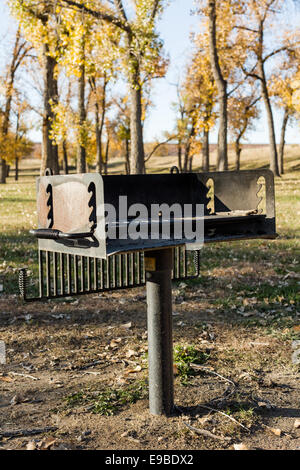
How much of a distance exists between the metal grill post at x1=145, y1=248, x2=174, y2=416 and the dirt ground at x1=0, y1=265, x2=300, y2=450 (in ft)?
0.45

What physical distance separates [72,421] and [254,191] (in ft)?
6.45

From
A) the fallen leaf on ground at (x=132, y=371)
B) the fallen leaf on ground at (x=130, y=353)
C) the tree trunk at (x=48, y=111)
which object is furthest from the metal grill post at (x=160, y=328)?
the tree trunk at (x=48, y=111)

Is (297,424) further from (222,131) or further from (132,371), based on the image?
(222,131)

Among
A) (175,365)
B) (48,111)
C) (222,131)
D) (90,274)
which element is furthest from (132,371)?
(48,111)

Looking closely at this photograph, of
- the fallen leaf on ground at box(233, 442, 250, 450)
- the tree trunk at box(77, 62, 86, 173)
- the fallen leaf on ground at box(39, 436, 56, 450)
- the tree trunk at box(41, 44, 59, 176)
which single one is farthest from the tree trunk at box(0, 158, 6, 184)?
the fallen leaf on ground at box(233, 442, 250, 450)

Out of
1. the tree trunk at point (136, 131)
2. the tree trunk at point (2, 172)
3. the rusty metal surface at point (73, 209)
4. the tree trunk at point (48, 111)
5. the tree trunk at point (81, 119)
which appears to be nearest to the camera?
the rusty metal surface at point (73, 209)

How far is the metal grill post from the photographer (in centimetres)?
333

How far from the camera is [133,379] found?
420 cm

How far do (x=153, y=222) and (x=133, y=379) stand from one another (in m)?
1.68

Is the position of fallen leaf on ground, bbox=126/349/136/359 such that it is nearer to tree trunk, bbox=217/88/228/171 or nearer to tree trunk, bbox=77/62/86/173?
→ tree trunk, bbox=217/88/228/171

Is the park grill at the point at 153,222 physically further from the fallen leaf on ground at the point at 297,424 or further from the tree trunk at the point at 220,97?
the tree trunk at the point at 220,97

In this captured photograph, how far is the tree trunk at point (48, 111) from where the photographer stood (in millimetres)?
18375

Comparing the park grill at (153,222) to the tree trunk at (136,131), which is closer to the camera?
the park grill at (153,222)
